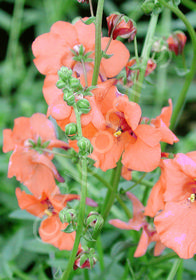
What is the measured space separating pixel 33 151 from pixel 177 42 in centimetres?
42

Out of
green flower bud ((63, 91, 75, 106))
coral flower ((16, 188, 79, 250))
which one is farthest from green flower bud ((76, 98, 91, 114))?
coral flower ((16, 188, 79, 250))

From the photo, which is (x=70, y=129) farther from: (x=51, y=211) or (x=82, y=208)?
(x=51, y=211)

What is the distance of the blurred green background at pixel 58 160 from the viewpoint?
105 cm

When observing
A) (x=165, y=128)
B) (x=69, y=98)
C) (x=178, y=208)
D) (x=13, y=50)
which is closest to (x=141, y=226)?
(x=178, y=208)

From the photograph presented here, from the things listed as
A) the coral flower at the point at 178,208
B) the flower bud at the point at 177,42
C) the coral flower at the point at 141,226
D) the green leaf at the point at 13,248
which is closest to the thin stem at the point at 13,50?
the green leaf at the point at 13,248

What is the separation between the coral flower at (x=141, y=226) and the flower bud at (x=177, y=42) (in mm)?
361

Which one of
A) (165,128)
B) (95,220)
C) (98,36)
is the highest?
(98,36)

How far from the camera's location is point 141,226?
3.08 ft

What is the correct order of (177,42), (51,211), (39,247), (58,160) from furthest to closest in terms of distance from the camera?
(58,160) → (39,247) → (177,42) → (51,211)

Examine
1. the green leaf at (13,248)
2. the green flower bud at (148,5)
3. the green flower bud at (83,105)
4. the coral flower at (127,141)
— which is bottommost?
the green leaf at (13,248)

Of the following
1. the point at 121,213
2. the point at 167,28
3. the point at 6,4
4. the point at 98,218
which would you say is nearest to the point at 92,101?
the point at 98,218

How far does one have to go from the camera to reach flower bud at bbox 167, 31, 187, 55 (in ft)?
3.31

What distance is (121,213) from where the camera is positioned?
1.25 meters

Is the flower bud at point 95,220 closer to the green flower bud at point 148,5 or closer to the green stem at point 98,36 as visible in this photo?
the green stem at point 98,36
